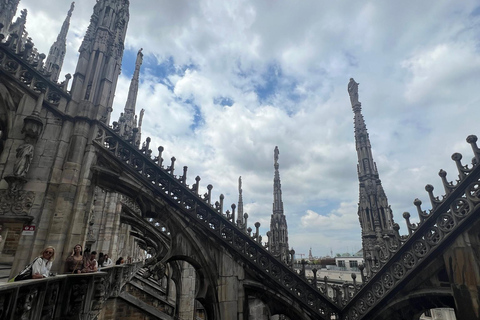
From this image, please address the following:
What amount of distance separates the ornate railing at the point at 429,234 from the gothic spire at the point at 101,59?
1086 cm

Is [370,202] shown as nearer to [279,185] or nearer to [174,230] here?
[174,230]

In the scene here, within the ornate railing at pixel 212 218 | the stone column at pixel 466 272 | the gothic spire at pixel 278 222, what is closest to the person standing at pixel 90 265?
the ornate railing at pixel 212 218

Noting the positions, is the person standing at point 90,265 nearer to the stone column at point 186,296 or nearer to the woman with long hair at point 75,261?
the woman with long hair at point 75,261

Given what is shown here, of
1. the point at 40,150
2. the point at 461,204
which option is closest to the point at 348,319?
the point at 461,204

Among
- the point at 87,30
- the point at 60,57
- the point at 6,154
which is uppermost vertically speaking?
the point at 60,57

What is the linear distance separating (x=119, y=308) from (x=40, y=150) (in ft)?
33.3

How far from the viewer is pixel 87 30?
10805 millimetres

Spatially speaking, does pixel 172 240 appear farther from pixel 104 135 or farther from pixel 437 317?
pixel 437 317

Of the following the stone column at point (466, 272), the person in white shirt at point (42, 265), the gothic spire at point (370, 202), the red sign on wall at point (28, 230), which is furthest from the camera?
the gothic spire at point (370, 202)

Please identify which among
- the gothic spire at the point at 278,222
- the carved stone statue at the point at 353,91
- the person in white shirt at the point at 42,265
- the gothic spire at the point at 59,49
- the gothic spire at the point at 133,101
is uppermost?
the gothic spire at the point at 59,49

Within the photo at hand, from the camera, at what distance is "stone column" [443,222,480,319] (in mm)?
5965

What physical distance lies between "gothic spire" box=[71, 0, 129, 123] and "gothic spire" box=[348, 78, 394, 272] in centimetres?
1655

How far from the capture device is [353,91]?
2150 centimetres

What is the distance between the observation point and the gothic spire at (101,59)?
9.26 meters
